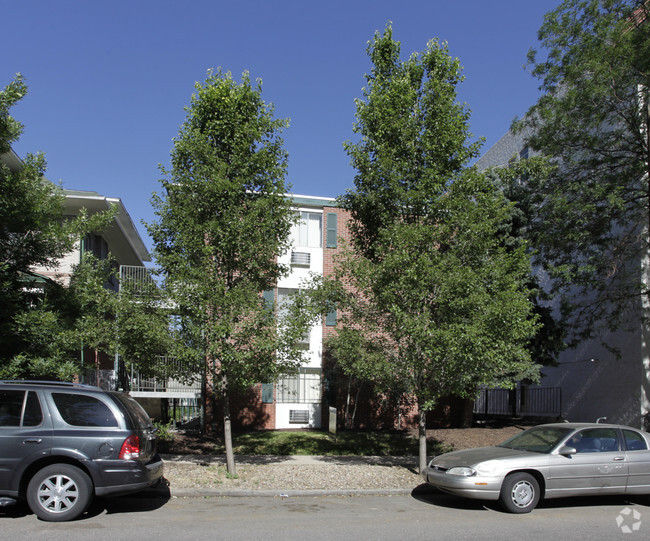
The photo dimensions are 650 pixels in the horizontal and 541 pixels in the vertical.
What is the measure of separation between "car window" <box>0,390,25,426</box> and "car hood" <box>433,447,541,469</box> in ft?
20.2

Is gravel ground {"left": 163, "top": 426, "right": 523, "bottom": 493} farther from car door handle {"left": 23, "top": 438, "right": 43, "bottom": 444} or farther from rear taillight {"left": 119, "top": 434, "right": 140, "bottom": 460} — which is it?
car door handle {"left": 23, "top": 438, "right": 43, "bottom": 444}

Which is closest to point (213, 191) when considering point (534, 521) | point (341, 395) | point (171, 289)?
point (171, 289)

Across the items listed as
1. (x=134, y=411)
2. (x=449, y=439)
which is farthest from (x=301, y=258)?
(x=134, y=411)

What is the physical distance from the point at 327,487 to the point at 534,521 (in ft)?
11.7

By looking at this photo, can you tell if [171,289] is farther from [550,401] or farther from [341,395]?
[550,401]

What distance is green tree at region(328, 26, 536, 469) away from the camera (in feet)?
33.7

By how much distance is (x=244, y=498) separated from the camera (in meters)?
9.34

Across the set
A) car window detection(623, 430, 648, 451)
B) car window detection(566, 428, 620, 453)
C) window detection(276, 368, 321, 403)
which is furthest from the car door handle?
window detection(276, 368, 321, 403)

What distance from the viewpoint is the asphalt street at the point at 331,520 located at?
6.80 meters

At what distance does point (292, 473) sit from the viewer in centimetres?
1087

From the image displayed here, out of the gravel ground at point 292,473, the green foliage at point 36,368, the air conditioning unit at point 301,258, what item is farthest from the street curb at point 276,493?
the air conditioning unit at point 301,258

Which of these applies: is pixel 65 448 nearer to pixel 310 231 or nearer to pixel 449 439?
pixel 449 439

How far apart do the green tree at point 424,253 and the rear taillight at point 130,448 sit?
4.50 metres

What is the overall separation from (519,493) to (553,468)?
2.16ft
